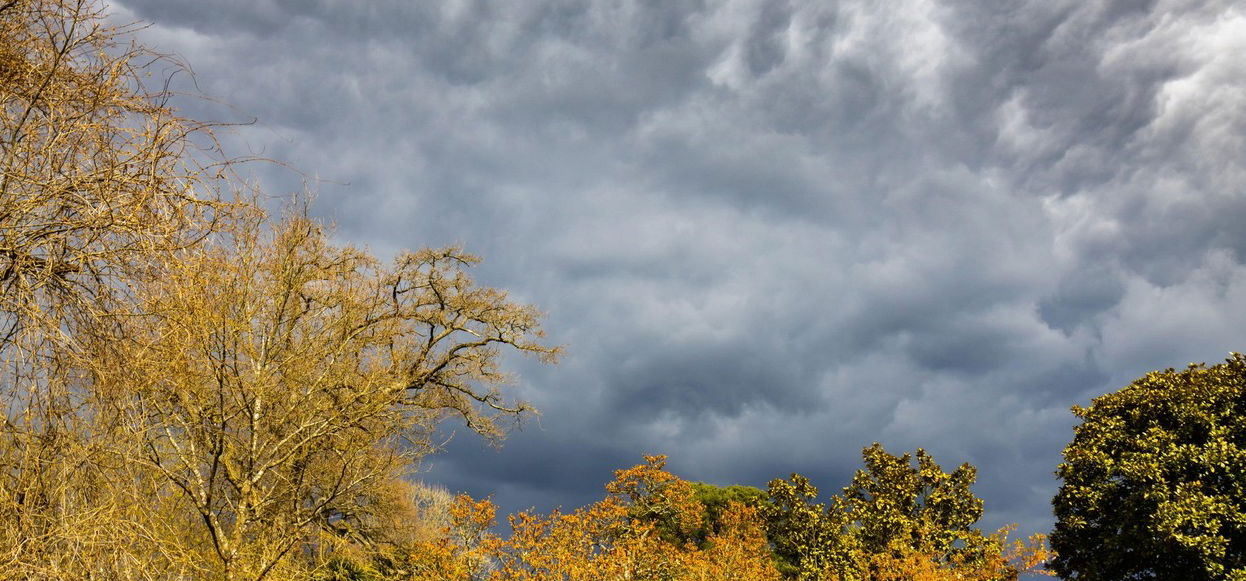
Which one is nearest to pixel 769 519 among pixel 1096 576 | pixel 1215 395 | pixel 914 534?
pixel 914 534

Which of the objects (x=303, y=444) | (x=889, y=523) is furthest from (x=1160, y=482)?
(x=303, y=444)

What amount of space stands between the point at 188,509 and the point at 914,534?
2159 cm

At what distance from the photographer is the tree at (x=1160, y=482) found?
17.8 m

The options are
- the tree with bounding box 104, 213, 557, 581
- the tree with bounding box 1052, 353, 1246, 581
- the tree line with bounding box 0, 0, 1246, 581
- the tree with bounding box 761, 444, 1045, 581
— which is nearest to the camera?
the tree line with bounding box 0, 0, 1246, 581

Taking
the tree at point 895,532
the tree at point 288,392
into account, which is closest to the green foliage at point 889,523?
the tree at point 895,532

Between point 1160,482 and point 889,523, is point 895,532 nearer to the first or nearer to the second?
point 889,523

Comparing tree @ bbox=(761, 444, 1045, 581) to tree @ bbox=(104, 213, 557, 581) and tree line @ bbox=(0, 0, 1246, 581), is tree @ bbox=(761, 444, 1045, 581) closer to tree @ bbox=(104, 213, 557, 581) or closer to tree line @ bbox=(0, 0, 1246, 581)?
tree line @ bbox=(0, 0, 1246, 581)

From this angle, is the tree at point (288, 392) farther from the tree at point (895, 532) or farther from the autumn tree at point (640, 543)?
the tree at point (895, 532)

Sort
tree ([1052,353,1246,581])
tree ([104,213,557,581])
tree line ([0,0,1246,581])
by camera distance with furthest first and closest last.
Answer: tree ([1052,353,1246,581]) < tree ([104,213,557,581]) < tree line ([0,0,1246,581])

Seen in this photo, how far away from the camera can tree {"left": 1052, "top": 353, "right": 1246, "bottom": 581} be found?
58.5ft

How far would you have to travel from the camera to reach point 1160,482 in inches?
734

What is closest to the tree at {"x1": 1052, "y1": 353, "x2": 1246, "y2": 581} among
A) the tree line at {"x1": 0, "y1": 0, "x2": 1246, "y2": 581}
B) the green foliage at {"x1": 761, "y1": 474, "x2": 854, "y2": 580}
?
the tree line at {"x1": 0, "y1": 0, "x2": 1246, "y2": 581}

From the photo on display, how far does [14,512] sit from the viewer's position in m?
3.97

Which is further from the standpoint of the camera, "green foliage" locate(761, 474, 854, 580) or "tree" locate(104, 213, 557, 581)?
"green foliage" locate(761, 474, 854, 580)
